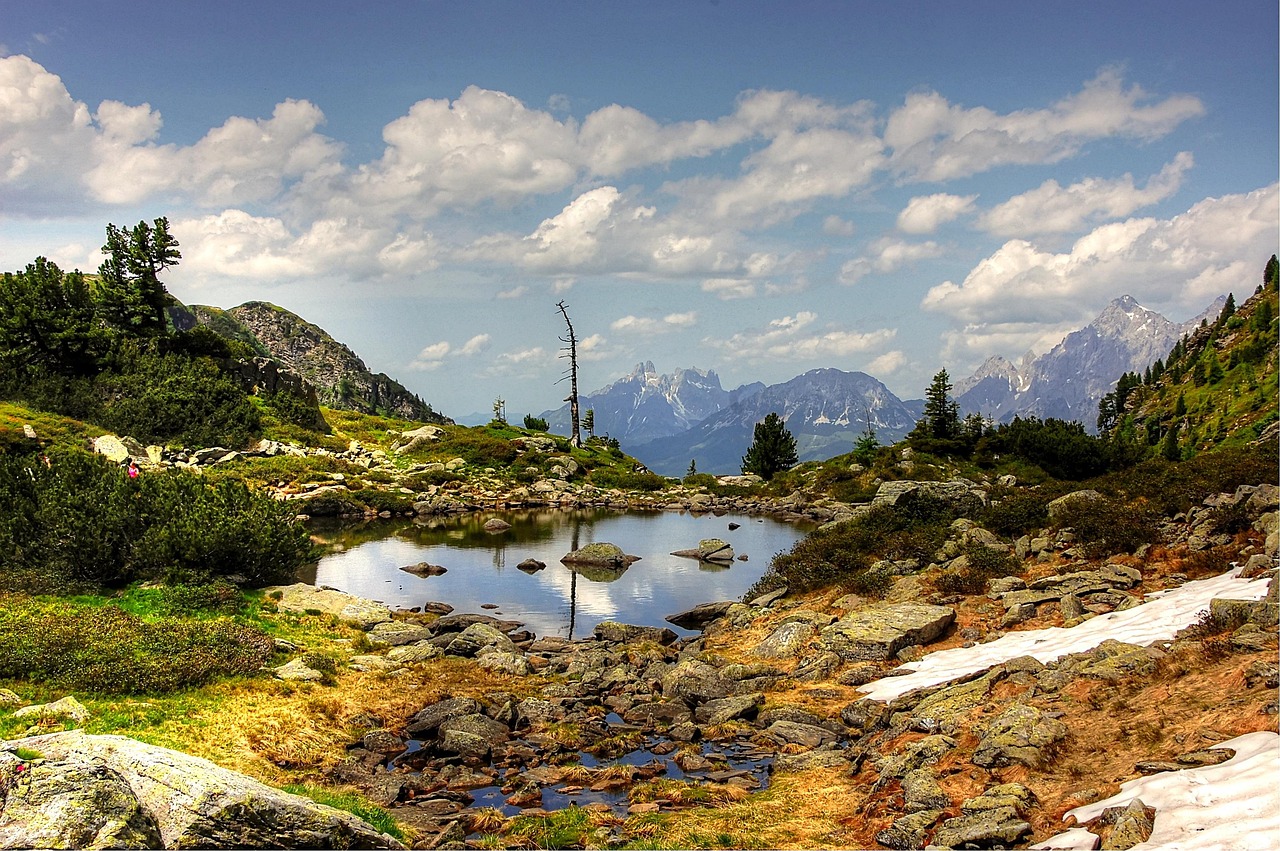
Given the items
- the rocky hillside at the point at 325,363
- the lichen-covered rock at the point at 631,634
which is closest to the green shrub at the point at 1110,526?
the lichen-covered rock at the point at 631,634

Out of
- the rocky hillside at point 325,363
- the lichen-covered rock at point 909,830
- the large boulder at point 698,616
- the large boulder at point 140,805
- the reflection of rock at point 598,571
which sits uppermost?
the rocky hillside at point 325,363

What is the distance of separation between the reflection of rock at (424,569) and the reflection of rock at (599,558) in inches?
251

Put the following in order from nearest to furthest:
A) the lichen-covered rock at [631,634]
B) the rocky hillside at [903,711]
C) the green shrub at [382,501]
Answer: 1. the rocky hillside at [903,711]
2. the lichen-covered rock at [631,634]
3. the green shrub at [382,501]

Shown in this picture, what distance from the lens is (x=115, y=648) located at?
15789mm

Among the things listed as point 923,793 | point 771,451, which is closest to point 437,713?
point 923,793

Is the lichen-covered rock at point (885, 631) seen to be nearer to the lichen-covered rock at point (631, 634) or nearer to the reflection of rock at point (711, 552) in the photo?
the lichen-covered rock at point (631, 634)

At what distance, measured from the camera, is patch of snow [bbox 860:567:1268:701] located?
14719 millimetres

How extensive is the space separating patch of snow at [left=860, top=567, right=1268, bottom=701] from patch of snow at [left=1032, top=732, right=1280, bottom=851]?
6.31 metres

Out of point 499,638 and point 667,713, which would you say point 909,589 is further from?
point 499,638

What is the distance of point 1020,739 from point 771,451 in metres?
72.9

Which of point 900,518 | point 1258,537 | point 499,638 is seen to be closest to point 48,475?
point 499,638

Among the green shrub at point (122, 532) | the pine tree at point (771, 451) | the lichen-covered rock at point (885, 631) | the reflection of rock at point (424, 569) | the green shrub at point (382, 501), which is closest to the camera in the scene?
the lichen-covered rock at point (885, 631)

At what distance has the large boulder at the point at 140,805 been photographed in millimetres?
6262

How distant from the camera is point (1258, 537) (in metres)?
17.9
